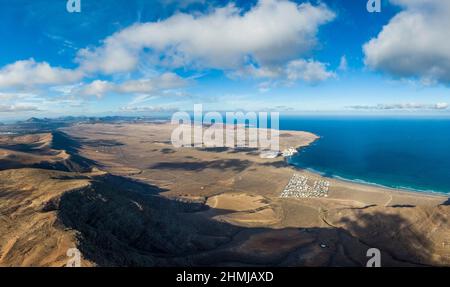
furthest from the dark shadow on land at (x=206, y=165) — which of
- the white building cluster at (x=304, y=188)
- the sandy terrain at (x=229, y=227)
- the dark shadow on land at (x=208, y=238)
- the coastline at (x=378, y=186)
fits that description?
the dark shadow on land at (x=208, y=238)

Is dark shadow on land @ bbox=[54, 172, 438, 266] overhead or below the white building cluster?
overhead

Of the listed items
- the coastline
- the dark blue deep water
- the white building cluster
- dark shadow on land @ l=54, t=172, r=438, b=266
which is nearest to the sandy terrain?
dark shadow on land @ l=54, t=172, r=438, b=266

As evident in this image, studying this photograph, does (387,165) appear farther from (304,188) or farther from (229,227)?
(229,227)

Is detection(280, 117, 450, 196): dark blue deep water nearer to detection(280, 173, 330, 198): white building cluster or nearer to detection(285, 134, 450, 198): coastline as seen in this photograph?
detection(285, 134, 450, 198): coastline

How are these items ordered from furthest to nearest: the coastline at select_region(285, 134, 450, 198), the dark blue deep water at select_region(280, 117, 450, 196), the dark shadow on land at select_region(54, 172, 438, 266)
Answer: the dark blue deep water at select_region(280, 117, 450, 196), the coastline at select_region(285, 134, 450, 198), the dark shadow on land at select_region(54, 172, 438, 266)

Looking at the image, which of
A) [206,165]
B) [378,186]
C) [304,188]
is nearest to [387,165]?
[378,186]
